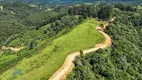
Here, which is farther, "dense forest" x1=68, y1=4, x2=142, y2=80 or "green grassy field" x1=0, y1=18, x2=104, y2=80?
"dense forest" x1=68, y1=4, x2=142, y2=80

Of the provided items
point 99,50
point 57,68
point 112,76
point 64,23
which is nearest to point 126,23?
point 64,23

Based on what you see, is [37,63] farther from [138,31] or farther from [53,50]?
[138,31]

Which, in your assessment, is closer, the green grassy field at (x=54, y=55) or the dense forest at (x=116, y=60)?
the green grassy field at (x=54, y=55)

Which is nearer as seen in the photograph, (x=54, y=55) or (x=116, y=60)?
(x=54, y=55)

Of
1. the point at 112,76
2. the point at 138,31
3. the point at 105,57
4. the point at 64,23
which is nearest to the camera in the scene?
the point at 112,76
